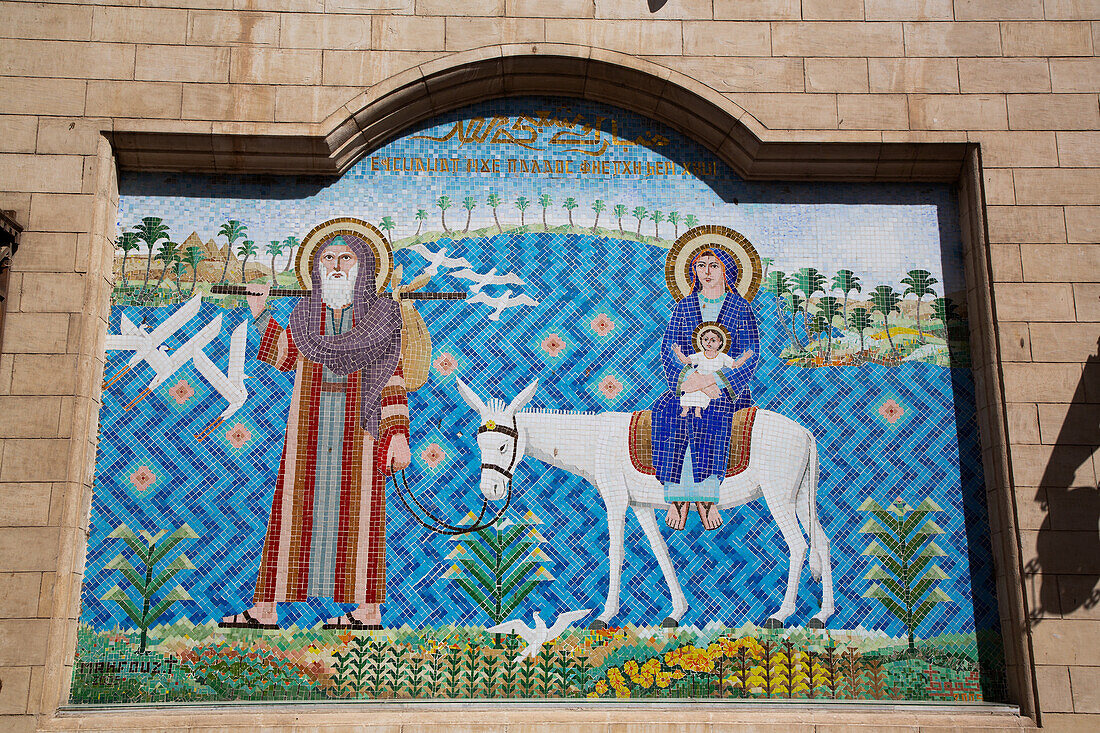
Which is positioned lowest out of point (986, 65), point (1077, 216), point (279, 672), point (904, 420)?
point (279, 672)

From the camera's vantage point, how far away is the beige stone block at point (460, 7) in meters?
8.48

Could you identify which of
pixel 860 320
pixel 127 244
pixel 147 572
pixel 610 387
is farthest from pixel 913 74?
pixel 147 572

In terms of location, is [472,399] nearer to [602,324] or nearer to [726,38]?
[602,324]

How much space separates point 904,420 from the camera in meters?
8.01

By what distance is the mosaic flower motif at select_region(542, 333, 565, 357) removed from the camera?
8.05 metres

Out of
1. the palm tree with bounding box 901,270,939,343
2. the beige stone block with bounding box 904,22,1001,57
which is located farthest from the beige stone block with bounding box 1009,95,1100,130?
the palm tree with bounding box 901,270,939,343

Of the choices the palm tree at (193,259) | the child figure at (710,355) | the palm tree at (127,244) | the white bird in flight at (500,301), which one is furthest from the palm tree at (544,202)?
the palm tree at (127,244)

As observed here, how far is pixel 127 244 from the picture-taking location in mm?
8211

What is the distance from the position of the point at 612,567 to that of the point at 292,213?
3737 millimetres

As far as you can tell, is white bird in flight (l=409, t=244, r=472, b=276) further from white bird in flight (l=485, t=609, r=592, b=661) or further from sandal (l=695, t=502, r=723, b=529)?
white bird in flight (l=485, t=609, r=592, b=661)

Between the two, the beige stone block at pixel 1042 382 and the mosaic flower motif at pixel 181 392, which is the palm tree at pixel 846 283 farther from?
the mosaic flower motif at pixel 181 392

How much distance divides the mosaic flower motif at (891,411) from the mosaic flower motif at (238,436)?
4.78 metres

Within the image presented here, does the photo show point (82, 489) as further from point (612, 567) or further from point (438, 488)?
point (612, 567)

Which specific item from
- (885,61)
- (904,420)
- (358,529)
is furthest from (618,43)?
(358,529)
